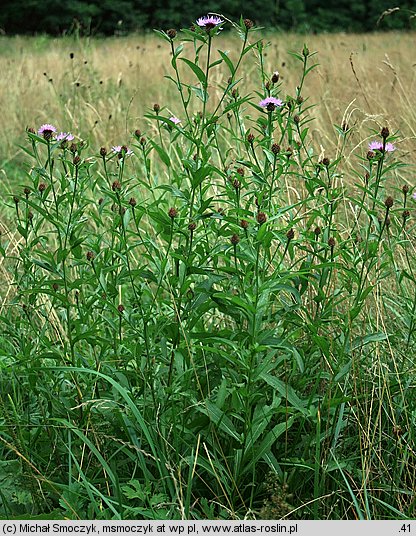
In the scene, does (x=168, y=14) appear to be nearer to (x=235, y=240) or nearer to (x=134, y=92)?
(x=134, y=92)

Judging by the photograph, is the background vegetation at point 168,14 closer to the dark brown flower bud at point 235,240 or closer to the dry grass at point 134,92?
the dry grass at point 134,92

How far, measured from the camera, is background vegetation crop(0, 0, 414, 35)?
19469 millimetres

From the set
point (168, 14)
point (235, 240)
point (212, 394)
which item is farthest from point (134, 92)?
point (168, 14)

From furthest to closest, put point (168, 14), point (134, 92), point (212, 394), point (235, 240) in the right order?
1. point (168, 14)
2. point (134, 92)
3. point (212, 394)
4. point (235, 240)

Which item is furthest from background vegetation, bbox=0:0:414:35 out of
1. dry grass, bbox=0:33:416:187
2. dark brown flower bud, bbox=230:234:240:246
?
dark brown flower bud, bbox=230:234:240:246

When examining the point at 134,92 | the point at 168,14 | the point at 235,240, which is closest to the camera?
the point at 235,240

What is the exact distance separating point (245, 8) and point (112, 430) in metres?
20.4

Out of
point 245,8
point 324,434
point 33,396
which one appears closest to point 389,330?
point 324,434

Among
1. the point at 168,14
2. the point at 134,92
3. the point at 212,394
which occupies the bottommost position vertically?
the point at 212,394

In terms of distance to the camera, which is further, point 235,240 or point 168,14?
point 168,14

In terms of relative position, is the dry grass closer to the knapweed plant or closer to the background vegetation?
the knapweed plant

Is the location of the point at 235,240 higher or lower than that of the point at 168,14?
lower

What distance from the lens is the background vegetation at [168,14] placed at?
1947cm

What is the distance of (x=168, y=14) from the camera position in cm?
1970
